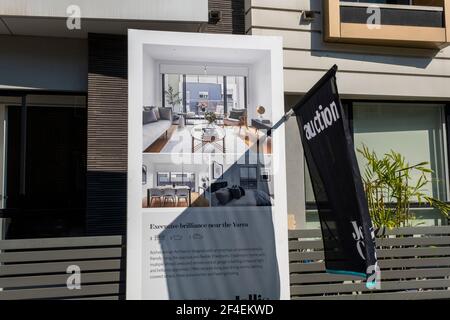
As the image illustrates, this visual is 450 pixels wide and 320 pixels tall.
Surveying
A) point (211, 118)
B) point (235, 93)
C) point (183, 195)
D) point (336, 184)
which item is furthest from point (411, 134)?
point (183, 195)

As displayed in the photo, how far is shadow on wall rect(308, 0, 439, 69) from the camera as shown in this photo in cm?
683

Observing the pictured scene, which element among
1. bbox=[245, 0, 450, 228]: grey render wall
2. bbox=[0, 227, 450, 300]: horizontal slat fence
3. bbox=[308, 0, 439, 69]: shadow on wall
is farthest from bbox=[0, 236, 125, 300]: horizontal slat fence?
bbox=[308, 0, 439, 69]: shadow on wall

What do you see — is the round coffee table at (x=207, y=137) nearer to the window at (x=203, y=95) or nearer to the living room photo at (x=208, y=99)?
the living room photo at (x=208, y=99)

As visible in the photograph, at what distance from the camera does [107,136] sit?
6.50 metres

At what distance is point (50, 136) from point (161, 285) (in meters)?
3.04

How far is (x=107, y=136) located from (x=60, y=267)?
6.94 ft

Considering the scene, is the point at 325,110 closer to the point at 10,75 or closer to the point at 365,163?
the point at 365,163

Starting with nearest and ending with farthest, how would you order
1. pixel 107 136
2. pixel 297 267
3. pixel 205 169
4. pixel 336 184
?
1. pixel 336 184
2. pixel 205 169
3. pixel 297 267
4. pixel 107 136

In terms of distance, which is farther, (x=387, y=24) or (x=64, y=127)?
(x=387, y=24)

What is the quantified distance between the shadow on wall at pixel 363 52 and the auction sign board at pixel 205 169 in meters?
1.96

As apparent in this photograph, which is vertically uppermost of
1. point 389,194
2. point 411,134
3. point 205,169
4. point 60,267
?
point 411,134

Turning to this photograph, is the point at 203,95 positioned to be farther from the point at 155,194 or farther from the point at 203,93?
the point at 155,194

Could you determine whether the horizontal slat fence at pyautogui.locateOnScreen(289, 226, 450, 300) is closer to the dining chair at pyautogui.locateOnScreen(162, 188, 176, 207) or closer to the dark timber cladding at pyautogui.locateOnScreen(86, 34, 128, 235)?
the dining chair at pyautogui.locateOnScreen(162, 188, 176, 207)
